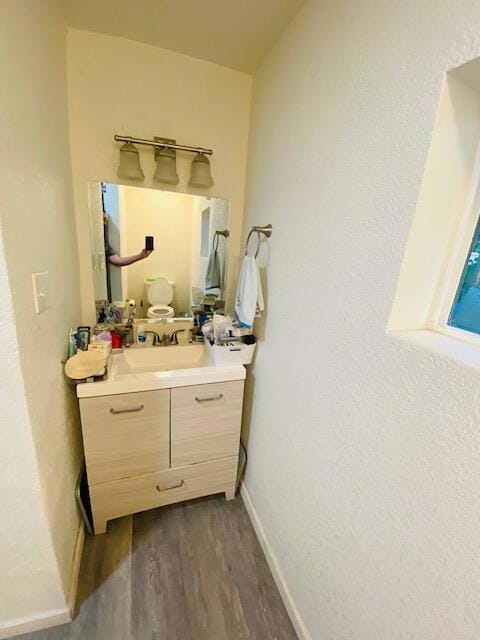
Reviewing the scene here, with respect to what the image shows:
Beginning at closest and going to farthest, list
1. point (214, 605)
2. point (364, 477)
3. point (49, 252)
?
point (364, 477) < point (49, 252) < point (214, 605)

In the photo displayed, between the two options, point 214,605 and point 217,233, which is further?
point 217,233

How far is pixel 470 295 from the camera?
0.61 m

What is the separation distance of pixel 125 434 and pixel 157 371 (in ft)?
1.09

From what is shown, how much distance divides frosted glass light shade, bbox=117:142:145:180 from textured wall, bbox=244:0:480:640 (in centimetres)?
66

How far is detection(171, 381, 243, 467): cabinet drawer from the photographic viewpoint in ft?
4.13

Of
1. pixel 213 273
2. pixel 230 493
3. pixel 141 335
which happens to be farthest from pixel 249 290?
pixel 230 493

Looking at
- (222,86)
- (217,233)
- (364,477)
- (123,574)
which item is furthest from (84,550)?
(222,86)

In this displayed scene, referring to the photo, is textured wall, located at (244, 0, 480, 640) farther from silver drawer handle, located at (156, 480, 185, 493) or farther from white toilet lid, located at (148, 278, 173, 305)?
white toilet lid, located at (148, 278, 173, 305)

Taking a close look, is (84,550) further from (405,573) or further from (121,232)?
(121,232)

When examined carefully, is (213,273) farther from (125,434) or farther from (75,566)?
(75,566)

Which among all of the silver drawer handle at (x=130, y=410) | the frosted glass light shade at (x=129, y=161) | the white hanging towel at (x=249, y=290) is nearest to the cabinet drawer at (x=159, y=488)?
the silver drawer handle at (x=130, y=410)

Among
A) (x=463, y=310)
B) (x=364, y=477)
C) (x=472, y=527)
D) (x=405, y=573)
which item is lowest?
(x=405, y=573)

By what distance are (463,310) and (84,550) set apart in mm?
1776

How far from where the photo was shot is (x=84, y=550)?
1.25 meters
